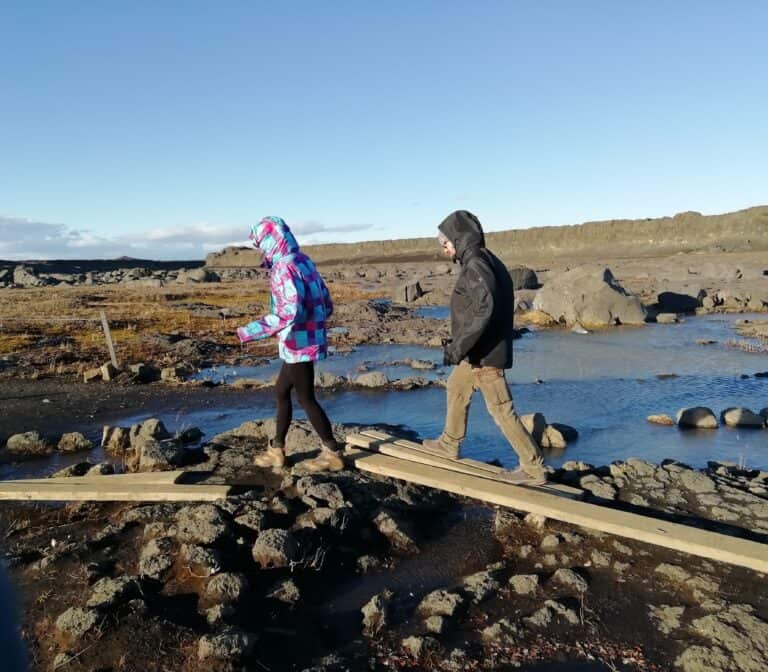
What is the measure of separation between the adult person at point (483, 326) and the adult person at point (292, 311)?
3.72 ft

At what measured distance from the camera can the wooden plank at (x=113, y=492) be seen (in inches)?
205

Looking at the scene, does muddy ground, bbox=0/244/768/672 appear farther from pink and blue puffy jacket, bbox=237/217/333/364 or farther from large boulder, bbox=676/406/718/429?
large boulder, bbox=676/406/718/429

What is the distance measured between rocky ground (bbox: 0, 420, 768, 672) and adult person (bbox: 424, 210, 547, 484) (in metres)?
0.70

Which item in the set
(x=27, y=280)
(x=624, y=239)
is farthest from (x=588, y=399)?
(x=624, y=239)

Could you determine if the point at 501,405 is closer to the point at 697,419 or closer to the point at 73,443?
the point at 697,419

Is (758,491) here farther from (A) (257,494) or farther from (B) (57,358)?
(B) (57,358)

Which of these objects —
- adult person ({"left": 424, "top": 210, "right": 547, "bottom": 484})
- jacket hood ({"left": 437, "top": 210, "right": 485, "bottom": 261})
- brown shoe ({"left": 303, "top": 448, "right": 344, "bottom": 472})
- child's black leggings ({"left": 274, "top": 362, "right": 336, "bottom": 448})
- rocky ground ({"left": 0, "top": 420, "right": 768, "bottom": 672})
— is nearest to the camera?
rocky ground ({"left": 0, "top": 420, "right": 768, "bottom": 672})

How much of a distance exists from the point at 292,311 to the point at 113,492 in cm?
220

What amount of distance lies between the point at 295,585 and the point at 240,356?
12.3m

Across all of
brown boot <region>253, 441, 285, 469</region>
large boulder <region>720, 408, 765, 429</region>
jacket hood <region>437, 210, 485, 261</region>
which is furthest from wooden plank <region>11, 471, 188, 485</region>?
large boulder <region>720, 408, 765, 429</region>

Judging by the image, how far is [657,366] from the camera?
13.4 m

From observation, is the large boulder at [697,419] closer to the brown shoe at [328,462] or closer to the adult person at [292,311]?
the brown shoe at [328,462]

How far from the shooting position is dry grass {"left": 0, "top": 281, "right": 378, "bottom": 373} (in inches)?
618

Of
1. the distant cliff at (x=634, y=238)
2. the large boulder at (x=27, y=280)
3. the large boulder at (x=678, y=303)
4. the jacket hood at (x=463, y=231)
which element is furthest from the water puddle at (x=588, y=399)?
the distant cliff at (x=634, y=238)
